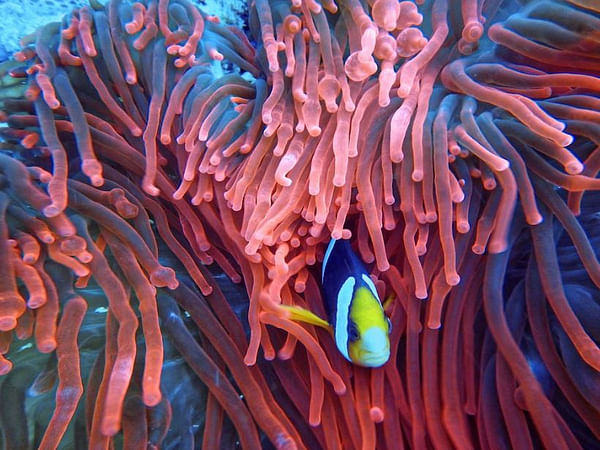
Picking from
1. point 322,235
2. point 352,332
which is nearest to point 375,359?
point 352,332

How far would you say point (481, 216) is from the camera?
3.04 feet

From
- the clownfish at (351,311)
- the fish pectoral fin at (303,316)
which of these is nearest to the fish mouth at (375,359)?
the clownfish at (351,311)

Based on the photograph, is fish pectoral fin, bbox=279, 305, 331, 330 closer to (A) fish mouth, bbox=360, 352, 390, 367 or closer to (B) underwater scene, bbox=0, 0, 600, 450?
(B) underwater scene, bbox=0, 0, 600, 450

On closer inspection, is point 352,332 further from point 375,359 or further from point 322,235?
point 322,235

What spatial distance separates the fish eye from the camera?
894mm

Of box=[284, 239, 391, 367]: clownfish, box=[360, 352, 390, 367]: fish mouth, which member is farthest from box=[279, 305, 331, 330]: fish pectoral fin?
box=[360, 352, 390, 367]: fish mouth

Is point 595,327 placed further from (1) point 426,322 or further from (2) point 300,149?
(2) point 300,149

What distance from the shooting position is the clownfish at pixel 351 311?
0.89 m

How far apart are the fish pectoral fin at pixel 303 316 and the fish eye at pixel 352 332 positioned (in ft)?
0.20

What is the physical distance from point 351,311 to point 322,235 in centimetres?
18

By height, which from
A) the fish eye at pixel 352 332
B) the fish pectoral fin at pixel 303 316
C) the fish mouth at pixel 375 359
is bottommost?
the fish mouth at pixel 375 359

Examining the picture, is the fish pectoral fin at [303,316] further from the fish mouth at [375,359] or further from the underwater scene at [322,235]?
the fish mouth at [375,359]

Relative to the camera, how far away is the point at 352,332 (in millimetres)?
918

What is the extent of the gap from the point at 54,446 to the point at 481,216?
882 millimetres
